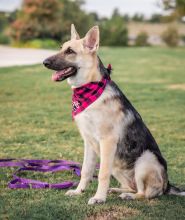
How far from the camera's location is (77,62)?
5.44 meters

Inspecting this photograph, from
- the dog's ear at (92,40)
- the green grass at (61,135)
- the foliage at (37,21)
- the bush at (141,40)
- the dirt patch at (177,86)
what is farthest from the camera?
the bush at (141,40)

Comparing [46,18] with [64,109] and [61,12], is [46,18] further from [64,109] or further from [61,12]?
[64,109]

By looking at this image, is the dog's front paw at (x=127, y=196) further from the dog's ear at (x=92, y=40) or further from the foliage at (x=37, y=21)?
the foliage at (x=37, y=21)

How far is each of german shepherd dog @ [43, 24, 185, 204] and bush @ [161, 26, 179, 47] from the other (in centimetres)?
6736

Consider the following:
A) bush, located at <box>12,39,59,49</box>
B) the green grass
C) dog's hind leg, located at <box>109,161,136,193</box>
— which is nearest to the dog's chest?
dog's hind leg, located at <box>109,161,136,193</box>

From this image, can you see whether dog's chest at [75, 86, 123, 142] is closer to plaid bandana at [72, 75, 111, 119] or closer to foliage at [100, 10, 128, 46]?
plaid bandana at [72, 75, 111, 119]

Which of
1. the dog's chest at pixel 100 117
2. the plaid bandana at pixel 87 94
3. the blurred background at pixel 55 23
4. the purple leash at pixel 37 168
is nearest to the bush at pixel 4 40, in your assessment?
the blurred background at pixel 55 23

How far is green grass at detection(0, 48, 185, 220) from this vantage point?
501 cm

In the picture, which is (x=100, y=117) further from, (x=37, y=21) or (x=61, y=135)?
(x=37, y=21)

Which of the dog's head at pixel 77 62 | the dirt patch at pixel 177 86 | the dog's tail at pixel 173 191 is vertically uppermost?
the dog's head at pixel 77 62

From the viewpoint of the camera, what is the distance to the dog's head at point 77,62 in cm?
540

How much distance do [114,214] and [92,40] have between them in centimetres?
196

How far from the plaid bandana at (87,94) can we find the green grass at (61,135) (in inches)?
41.0

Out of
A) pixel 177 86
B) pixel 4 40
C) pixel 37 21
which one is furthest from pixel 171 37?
pixel 177 86
